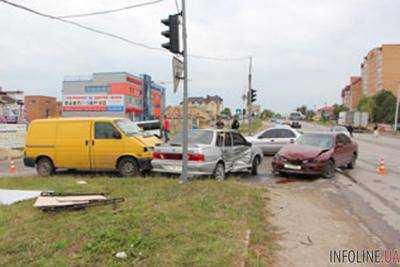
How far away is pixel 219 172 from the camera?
37.6 ft

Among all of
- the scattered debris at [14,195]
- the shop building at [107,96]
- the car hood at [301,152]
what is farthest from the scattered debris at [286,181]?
the shop building at [107,96]

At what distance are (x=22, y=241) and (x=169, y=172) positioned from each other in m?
5.66

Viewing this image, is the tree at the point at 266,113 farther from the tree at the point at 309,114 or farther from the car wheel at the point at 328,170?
the car wheel at the point at 328,170

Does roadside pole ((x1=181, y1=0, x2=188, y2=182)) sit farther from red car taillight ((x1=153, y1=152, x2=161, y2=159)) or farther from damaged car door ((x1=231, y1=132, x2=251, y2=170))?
damaged car door ((x1=231, y1=132, x2=251, y2=170))

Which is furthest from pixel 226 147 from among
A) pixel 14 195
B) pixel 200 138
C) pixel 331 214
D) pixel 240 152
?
pixel 14 195

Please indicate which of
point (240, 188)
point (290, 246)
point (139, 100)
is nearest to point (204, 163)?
point (240, 188)

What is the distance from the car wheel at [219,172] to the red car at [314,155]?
2490mm

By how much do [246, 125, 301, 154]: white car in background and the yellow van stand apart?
8.45 metres

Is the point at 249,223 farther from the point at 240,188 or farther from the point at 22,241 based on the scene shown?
the point at 22,241

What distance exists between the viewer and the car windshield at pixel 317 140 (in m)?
13.9

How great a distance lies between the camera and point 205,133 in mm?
11836

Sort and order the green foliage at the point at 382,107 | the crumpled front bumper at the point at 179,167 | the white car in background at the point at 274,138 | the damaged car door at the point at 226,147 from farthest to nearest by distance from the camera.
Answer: the green foliage at the point at 382,107 → the white car in background at the point at 274,138 → the damaged car door at the point at 226,147 → the crumpled front bumper at the point at 179,167

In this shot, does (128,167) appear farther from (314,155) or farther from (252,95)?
(252,95)

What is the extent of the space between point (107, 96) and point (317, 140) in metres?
47.4
